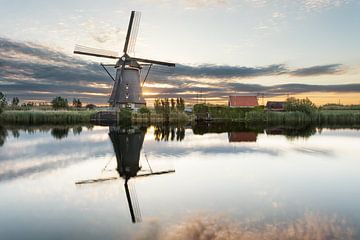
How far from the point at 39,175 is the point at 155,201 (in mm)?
4410

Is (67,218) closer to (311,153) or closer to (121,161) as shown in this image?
(121,161)

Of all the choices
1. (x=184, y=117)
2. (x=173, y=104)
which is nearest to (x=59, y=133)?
(x=184, y=117)

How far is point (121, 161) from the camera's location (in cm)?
1072

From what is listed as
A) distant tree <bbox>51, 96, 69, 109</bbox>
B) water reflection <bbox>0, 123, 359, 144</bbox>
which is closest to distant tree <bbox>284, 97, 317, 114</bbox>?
water reflection <bbox>0, 123, 359, 144</bbox>

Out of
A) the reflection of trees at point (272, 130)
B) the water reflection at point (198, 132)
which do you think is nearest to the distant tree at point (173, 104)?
the reflection of trees at point (272, 130)

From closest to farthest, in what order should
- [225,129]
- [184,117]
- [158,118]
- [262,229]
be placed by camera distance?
[262,229], [225,129], [158,118], [184,117]

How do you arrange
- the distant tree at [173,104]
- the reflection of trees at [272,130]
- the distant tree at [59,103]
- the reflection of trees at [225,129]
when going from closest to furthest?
the reflection of trees at [272,130]
the reflection of trees at [225,129]
the distant tree at [173,104]
the distant tree at [59,103]

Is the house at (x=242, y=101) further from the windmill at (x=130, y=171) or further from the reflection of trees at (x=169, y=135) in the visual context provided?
the windmill at (x=130, y=171)

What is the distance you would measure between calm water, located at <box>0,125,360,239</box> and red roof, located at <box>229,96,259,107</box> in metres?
38.4

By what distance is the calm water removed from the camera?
4711mm

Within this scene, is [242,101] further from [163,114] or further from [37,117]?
[37,117]

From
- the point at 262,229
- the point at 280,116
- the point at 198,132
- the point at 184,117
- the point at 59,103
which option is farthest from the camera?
the point at 59,103

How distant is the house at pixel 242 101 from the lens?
165 feet

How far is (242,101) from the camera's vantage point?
50.7 m
